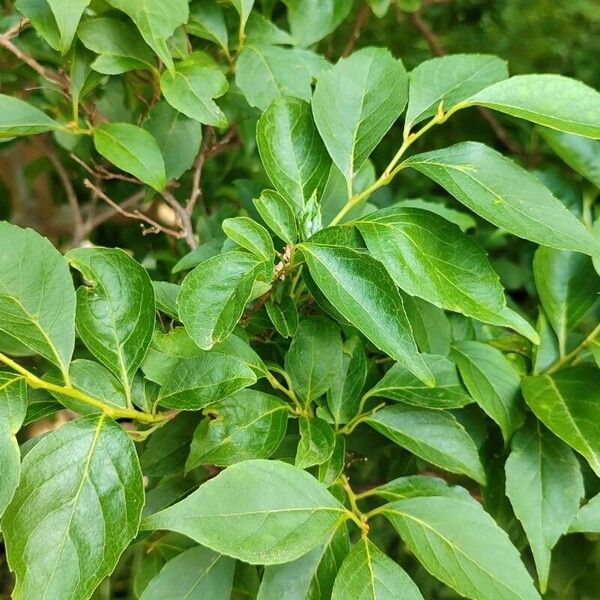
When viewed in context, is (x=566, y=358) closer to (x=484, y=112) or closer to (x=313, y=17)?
(x=313, y=17)

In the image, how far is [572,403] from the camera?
44 cm

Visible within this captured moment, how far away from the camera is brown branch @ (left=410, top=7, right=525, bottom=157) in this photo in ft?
3.16

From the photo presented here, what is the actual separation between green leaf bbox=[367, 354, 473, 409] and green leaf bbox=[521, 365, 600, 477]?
5 cm

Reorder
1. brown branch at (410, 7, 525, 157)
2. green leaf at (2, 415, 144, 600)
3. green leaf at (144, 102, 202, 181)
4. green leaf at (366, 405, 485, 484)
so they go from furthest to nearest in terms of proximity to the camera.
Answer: brown branch at (410, 7, 525, 157) → green leaf at (144, 102, 202, 181) → green leaf at (366, 405, 485, 484) → green leaf at (2, 415, 144, 600)

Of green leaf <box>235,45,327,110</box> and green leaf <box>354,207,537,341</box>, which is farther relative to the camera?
green leaf <box>235,45,327,110</box>

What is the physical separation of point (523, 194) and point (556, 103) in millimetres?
63

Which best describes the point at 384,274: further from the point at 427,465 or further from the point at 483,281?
the point at 427,465

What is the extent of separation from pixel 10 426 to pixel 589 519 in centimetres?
36

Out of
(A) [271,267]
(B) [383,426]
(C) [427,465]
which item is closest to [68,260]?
(A) [271,267]

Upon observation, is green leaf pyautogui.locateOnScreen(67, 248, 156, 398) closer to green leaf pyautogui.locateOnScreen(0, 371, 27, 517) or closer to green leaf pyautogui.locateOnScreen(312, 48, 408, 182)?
green leaf pyautogui.locateOnScreen(0, 371, 27, 517)

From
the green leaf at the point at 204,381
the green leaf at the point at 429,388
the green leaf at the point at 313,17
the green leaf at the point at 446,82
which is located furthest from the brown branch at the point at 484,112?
the green leaf at the point at 204,381

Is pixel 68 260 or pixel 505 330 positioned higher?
pixel 68 260

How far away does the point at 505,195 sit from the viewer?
0.40 meters

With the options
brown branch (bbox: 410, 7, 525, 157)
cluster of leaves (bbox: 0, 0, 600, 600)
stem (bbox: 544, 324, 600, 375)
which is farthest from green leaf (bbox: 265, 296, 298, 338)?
brown branch (bbox: 410, 7, 525, 157)
